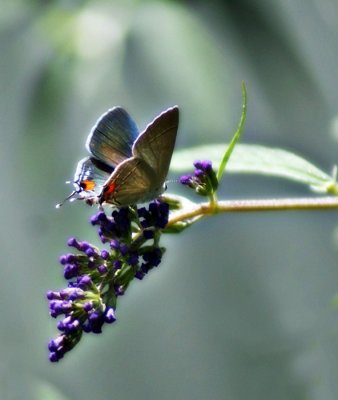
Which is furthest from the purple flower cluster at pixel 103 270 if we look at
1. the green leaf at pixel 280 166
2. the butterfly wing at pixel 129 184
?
the green leaf at pixel 280 166

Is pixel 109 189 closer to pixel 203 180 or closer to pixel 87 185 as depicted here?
pixel 87 185

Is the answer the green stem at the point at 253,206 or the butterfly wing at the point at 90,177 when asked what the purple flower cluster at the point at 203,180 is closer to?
the green stem at the point at 253,206

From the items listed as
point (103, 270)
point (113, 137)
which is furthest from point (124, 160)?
point (103, 270)

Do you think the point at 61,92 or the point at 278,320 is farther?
the point at 278,320

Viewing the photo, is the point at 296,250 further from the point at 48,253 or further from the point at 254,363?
the point at 48,253

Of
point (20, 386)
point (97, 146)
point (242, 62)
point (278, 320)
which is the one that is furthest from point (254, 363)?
point (97, 146)

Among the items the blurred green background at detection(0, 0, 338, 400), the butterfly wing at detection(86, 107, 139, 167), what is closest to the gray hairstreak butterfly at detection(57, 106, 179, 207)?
the butterfly wing at detection(86, 107, 139, 167)
